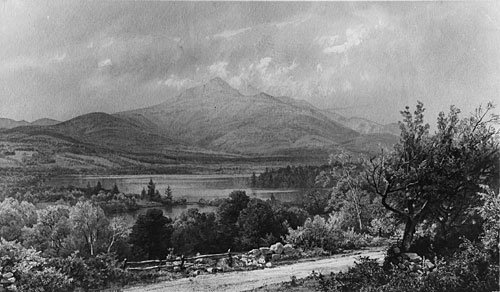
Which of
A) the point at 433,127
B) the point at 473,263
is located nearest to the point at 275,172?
the point at 433,127

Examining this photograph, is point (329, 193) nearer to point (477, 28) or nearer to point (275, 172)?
point (275, 172)

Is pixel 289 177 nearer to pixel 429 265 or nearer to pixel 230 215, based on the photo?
pixel 230 215

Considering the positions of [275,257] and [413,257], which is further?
[275,257]

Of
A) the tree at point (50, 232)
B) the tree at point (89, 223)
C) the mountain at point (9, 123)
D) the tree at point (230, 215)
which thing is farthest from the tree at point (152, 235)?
the mountain at point (9, 123)

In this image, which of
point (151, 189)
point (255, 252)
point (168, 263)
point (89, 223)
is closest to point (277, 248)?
point (255, 252)

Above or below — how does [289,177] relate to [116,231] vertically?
above

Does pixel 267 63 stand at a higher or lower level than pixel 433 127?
higher

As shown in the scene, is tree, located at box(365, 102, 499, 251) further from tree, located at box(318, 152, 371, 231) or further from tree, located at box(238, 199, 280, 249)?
tree, located at box(238, 199, 280, 249)
